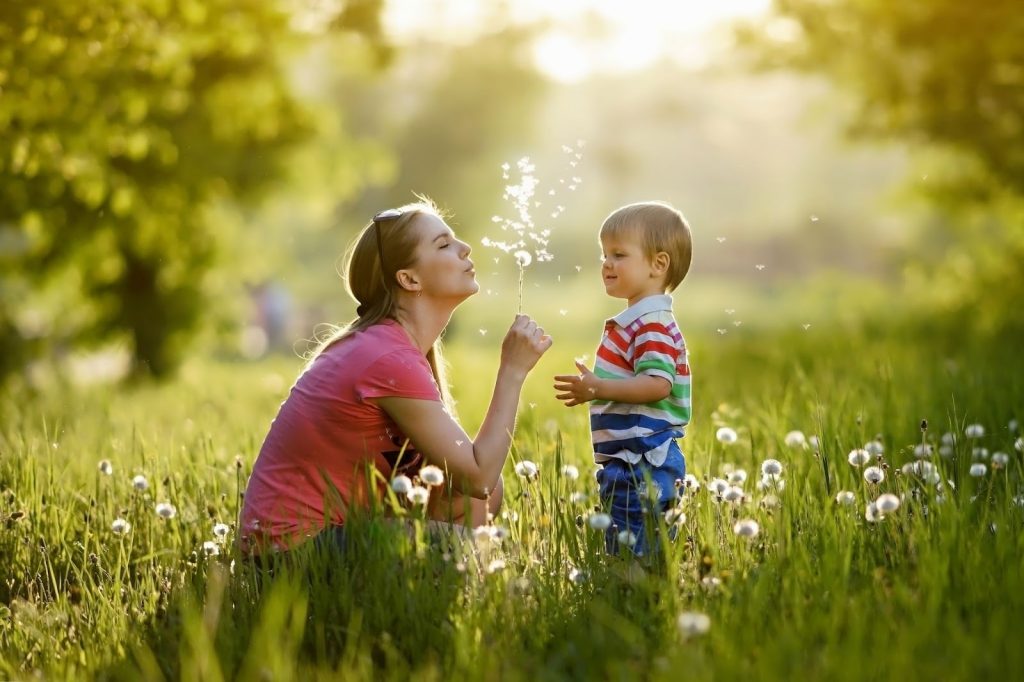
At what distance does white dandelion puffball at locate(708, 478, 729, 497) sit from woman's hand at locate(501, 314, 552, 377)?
0.69 m

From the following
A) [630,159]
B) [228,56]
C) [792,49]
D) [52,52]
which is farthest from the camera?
[630,159]

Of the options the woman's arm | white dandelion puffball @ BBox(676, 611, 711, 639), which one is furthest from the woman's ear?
white dandelion puffball @ BBox(676, 611, 711, 639)

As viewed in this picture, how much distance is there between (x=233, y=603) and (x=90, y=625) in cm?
41

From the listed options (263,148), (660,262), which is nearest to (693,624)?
(660,262)

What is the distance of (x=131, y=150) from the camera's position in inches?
279

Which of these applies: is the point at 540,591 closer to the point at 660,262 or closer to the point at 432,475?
the point at 432,475

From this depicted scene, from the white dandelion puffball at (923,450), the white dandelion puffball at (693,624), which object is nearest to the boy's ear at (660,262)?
the white dandelion puffball at (923,450)

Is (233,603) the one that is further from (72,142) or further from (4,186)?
(4,186)

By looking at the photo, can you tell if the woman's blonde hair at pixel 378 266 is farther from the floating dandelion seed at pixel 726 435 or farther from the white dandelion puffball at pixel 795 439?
the white dandelion puffball at pixel 795 439

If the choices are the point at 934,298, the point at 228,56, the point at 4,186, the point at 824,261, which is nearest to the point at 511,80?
the point at 934,298

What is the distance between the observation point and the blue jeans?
3.65 metres

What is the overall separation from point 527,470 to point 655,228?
35.1 inches

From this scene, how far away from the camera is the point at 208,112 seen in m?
10.6

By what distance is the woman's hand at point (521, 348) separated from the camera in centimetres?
376
